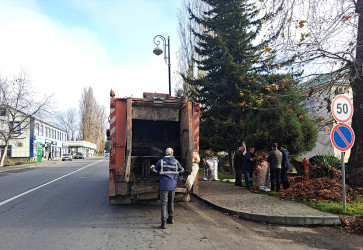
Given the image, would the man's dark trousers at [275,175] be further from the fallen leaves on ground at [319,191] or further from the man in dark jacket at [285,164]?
the fallen leaves on ground at [319,191]

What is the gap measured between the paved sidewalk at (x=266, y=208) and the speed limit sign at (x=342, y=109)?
7.23 ft

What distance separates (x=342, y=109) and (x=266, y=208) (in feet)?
9.69

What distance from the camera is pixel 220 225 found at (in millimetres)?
5883

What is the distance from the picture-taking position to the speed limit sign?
21.4 ft

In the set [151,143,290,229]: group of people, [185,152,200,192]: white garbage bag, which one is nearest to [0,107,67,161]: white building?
[151,143,290,229]: group of people

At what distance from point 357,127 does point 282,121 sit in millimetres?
2975

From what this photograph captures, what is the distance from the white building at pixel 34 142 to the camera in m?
43.0

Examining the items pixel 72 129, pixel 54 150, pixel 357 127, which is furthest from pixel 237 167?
pixel 72 129

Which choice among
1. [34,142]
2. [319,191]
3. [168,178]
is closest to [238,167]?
[319,191]

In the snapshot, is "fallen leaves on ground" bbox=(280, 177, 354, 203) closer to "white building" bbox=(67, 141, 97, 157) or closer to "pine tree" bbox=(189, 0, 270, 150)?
"pine tree" bbox=(189, 0, 270, 150)

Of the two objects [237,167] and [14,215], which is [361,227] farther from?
[14,215]

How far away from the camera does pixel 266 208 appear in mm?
6969

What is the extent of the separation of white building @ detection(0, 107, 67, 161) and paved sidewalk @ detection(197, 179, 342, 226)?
31567 millimetres

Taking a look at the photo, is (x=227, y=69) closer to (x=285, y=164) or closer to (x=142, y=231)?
(x=285, y=164)
